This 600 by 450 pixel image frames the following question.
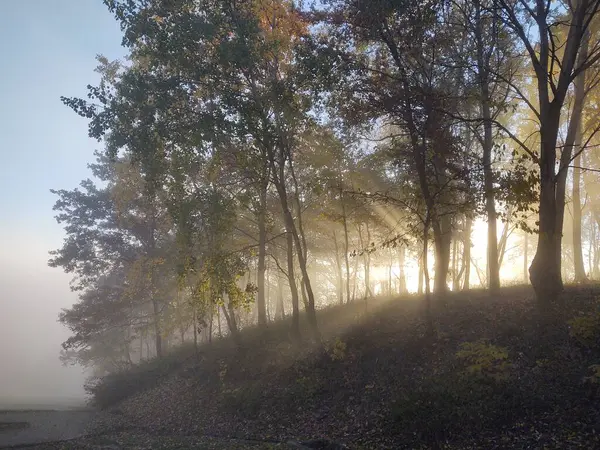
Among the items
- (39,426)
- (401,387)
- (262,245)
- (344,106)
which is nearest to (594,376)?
(401,387)

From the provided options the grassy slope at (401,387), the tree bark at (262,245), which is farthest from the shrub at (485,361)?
the tree bark at (262,245)

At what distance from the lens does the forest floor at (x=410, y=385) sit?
8.28 meters

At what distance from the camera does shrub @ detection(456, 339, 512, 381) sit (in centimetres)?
970

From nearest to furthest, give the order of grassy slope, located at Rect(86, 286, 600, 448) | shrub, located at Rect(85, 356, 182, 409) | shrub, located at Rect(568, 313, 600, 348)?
grassy slope, located at Rect(86, 286, 600, 448) < shrub, located at Rect(568, 313, 600, 348) < shrub, located at Rect(85, 356, 182, 409)

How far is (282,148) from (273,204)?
8122mm

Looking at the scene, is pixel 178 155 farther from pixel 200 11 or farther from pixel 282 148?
pixel 200 11

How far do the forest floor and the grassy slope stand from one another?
0.11 feet

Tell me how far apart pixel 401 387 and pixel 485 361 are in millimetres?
2215

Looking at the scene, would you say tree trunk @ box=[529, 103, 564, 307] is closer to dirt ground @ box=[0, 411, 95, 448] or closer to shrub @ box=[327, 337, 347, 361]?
shrub @ box=[327, 337, 347, 361]

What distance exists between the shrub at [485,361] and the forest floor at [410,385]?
29 mm

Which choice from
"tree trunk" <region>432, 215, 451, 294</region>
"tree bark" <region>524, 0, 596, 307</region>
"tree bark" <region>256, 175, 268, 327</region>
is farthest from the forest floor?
"tree bark" <region>256, 175, 268, 327</region>

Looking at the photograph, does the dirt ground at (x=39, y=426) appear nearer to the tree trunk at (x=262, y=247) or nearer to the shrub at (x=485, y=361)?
the tree trunk at (x=262, y=247)

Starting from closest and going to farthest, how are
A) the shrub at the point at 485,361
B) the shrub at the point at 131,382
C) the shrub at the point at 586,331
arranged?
the shrub at the point at 586,331, the shrub at the point at 485,361, the shrub at the point at 131,382

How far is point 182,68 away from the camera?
14594 millimetres
